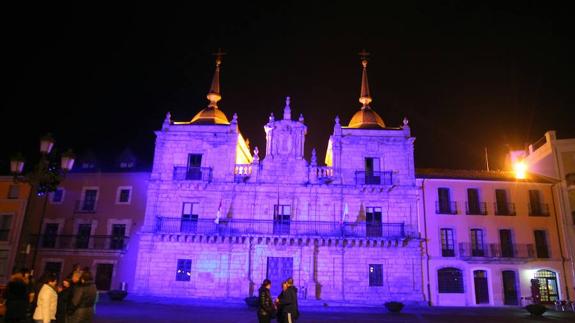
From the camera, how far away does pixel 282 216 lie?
104 feet

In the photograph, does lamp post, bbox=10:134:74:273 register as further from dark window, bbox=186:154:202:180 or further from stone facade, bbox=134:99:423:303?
dark window, bbox=186:154:202:180

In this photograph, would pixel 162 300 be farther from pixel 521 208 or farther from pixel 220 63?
pixel 521 208

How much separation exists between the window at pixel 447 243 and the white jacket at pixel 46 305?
2685cm

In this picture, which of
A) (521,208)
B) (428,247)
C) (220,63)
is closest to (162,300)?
(428,247)

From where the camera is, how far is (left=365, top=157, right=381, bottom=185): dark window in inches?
1277

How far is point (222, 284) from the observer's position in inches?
1180

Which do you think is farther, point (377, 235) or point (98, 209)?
point (98, 209)

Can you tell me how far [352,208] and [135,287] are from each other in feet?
51.3

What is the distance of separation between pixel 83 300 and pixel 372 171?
25.6m

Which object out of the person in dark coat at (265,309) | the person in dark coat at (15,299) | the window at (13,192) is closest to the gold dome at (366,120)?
the person in dark coat at (265,309)

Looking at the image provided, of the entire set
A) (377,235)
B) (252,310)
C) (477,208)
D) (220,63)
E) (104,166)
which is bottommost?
(252,310)

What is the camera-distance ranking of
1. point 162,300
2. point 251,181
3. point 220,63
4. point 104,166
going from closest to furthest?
point 162,300 → point 251,181 → point 104,166 → point 220,63

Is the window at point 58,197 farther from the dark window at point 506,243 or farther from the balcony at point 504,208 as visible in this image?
the dark window at point 506,243

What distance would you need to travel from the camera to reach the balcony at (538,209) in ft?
108
